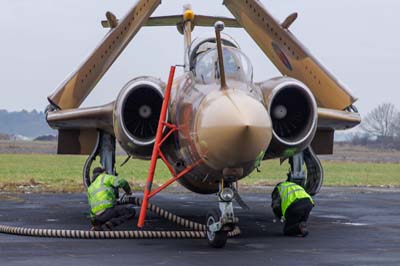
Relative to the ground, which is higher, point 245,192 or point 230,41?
point 230,41

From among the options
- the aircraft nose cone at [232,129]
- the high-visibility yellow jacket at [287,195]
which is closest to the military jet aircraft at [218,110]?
the aircraft nose cone at [232,129]

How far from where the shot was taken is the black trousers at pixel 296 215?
11.3 metres

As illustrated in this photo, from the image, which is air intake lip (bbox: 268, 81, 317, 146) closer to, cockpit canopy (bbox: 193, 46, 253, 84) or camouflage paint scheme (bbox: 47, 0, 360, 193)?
camouflage paint scheme (bbox: 47, 0, 360, 193)

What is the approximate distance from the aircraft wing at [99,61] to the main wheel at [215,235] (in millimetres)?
5391

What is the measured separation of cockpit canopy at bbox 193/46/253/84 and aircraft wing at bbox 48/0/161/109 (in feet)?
12.7

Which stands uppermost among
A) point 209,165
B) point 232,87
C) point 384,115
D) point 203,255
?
point 232,87

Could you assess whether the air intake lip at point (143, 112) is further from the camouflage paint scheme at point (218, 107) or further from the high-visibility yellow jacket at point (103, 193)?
the high-visibility yellow jacket at point (103, 193)

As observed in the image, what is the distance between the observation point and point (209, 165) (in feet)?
32.4

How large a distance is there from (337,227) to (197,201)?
6376mm

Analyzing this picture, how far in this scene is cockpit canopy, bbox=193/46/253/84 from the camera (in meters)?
10.4

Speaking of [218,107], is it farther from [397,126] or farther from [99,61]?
[397,126]

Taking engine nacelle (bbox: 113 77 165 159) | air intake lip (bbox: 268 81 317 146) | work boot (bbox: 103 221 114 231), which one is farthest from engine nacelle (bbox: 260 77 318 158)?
work boot (bbox: 103 221 114 231)

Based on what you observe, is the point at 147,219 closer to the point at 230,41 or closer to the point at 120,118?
the point at 120,118

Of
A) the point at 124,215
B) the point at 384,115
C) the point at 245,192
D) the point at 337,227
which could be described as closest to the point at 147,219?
the point at 124,215
